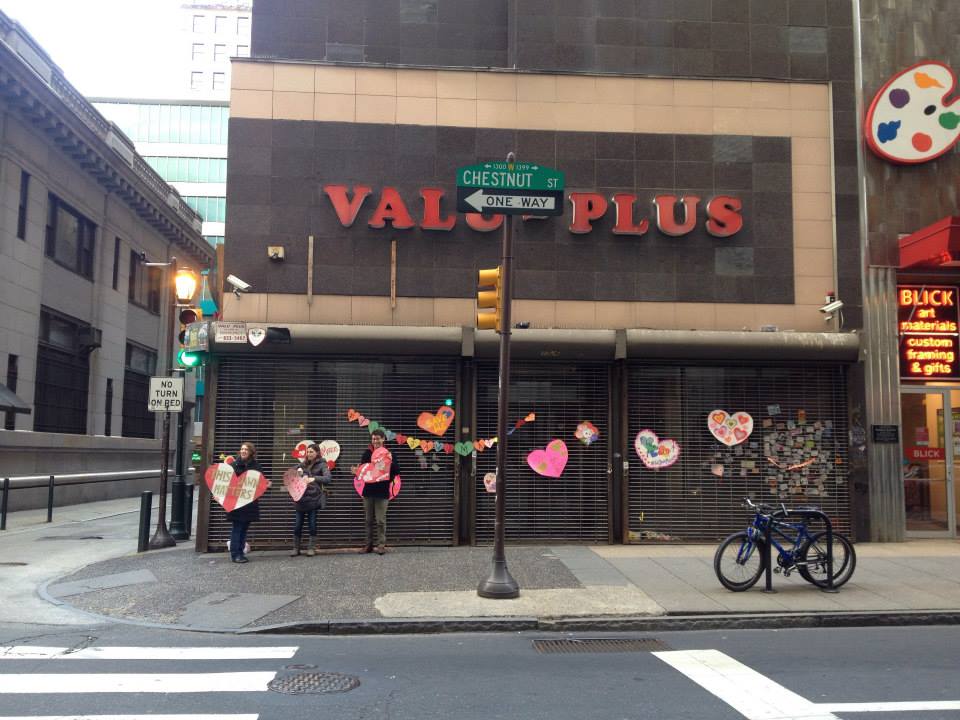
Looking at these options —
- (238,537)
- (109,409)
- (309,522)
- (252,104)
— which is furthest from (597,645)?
(109,409)

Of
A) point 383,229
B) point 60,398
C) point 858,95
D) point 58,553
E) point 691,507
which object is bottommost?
point 58,553

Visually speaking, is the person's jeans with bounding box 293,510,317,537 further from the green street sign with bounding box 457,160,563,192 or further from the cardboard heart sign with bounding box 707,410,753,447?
the cardboard heart sign with bounding box 707,410,753,447

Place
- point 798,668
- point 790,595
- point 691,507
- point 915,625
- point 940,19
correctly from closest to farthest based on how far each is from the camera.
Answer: point 798,668 → point 915,625 → point 790,595 → point 691,507 → point 940,19

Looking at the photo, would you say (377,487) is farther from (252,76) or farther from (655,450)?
(252,76)

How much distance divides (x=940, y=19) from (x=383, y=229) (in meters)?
10.4

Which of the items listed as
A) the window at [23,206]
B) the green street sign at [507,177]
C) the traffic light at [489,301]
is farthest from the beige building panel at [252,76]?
the window at [23,206]

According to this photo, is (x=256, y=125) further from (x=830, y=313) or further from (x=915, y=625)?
(x=915, y=625)

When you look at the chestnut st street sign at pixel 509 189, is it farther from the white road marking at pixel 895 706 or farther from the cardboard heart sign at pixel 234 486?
the white road marking at pixel 895 706

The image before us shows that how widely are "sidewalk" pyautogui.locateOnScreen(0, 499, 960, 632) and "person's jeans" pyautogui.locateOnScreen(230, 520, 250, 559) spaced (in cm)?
22

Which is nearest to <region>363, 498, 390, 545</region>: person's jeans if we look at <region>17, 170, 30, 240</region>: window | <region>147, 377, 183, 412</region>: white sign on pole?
<region>147, 377, 183, 412</region>: white sign on pole

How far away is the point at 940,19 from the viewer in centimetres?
1375

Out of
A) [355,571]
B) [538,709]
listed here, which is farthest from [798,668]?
[355,571]

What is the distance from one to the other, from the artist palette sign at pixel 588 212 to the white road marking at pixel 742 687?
7.73m

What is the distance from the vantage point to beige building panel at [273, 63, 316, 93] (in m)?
12.8
